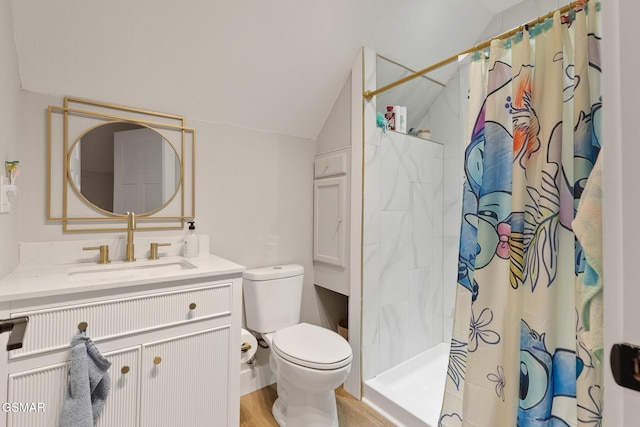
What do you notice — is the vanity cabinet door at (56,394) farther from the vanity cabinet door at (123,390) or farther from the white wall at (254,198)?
the white wall at (254,198)

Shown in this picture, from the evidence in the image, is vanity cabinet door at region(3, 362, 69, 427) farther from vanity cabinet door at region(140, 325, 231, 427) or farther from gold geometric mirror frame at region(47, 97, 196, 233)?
gold geometric mirror frame at region(47, 97, 196, 233)

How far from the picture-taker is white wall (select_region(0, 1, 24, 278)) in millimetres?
1011

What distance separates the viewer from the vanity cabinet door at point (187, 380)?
118 cm

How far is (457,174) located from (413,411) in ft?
5.34

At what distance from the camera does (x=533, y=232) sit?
0.95m

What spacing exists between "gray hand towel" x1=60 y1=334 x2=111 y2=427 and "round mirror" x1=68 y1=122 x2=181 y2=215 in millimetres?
756

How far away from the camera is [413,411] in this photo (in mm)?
1538

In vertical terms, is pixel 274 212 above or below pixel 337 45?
below

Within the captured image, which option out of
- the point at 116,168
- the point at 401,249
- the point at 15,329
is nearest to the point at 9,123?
the point at 116,168

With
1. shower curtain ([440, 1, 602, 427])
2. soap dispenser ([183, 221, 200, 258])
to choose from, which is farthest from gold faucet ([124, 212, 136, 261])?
shower curtain ([440, 1, 602, 427])

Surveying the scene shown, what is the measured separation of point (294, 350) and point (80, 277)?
102 centimetres

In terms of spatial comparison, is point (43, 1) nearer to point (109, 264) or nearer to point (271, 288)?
point (109, 264)

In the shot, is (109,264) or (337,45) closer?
(109,264)

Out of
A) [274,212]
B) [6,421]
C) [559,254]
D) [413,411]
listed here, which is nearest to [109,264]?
[6,421]
